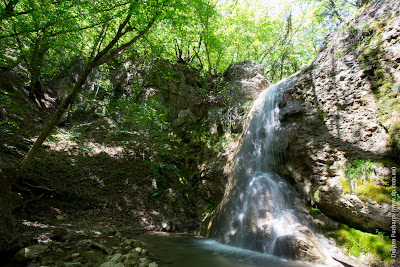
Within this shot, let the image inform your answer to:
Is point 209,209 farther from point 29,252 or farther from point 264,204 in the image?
point 29,252

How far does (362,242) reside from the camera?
416 centimetres

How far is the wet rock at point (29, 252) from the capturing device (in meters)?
3.45

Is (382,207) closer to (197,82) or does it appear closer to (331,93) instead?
(331,93)

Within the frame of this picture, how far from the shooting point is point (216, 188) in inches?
350

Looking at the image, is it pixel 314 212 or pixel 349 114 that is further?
pixel 349 114

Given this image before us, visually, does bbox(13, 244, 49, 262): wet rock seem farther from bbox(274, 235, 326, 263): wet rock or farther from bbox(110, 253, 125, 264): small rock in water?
bbox(274, 235, 326, 263): wet rock

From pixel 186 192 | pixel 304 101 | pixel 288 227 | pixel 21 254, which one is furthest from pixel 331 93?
pixel 21 254

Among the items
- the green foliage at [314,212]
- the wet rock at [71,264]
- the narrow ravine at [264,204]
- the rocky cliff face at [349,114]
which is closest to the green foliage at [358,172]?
the rocky cliff face at [349,114]

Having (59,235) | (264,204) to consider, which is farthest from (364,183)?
(59,235)

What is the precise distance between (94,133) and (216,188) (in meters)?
8.64

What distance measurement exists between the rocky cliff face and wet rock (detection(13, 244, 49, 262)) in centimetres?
676

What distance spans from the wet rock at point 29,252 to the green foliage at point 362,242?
21.4 feet

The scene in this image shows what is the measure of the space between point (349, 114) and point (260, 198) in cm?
369

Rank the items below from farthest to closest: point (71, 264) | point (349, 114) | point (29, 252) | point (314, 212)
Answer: point (349, 114)
point (314, 212)
point (29, 252)
point (71, 264)
